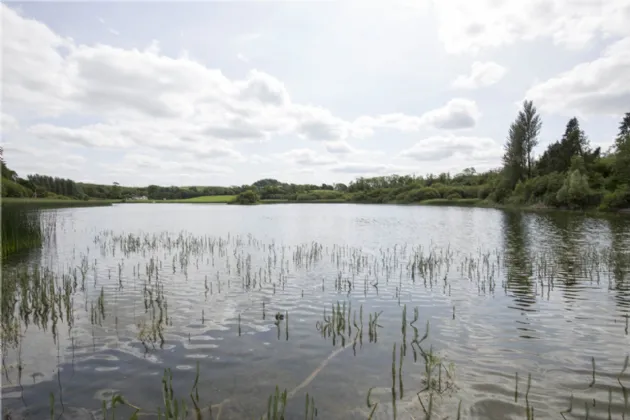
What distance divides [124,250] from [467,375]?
25820 mm

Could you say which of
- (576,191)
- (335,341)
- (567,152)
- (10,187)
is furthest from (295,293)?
(567,152)

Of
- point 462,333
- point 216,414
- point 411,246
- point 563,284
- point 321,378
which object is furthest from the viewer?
point 411,246

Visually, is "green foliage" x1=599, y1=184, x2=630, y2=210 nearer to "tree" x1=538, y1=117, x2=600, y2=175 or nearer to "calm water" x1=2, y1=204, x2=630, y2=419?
"tree" x1=538, y1=117, x2=600, y2=175

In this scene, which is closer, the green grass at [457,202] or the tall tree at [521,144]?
the tall tree at [521,144]

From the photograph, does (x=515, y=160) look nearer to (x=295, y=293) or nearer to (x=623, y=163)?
(x=623, y=163)

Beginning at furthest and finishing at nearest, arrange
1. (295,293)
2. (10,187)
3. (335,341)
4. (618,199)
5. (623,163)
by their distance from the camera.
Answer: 1. (623,163)
2. (10,187)
3. (618,199)
4. (295,293)
5. (335,341)

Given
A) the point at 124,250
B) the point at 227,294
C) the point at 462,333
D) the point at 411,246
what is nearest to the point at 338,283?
the point at 227,294

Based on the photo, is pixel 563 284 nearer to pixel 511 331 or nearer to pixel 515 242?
pixel 511 331

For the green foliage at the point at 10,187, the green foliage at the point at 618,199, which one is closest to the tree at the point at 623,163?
the green foliage at the point at 618,199

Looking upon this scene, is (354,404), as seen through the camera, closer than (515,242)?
Yes

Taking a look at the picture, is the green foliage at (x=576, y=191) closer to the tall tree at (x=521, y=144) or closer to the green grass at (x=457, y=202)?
the tall tree at (x=521, y=144)

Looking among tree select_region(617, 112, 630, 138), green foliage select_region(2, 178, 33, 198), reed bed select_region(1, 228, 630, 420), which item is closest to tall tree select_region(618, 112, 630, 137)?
tree select_region(617, 112, 630, 138)

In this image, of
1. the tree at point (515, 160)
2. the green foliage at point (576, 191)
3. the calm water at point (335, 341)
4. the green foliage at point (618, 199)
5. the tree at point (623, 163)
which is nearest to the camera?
the calm water at point (335, 341)

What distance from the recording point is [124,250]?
90.0ft
